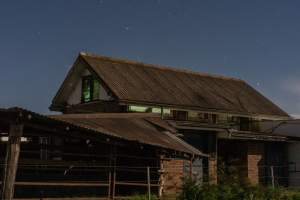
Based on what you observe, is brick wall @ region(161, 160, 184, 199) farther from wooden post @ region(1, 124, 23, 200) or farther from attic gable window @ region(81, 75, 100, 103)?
wooden post @ region(1, 124, 23, 200)

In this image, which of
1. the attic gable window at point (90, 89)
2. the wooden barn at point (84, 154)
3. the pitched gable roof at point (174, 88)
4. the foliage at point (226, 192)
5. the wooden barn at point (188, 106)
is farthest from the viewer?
the attic gable window at point (90, 89)

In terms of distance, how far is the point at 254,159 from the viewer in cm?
3030

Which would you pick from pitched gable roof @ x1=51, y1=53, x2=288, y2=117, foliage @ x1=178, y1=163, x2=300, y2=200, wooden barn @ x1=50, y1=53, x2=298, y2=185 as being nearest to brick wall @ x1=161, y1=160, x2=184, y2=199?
wooden barn @ x1=50, y1=53, x2=298, y2=185

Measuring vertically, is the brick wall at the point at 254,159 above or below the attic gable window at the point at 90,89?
below

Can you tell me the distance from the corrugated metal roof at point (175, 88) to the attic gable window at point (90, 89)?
839 millimetres

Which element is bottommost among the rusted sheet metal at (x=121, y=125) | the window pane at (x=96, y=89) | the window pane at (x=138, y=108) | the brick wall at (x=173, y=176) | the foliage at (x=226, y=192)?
the foliage at (x=226, y=192)

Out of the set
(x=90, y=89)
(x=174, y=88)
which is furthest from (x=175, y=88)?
(x=90, y=89)

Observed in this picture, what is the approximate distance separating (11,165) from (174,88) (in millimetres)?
17647

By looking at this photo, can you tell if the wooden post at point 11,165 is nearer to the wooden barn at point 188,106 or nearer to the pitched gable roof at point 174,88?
the wooden barn at point 188,106

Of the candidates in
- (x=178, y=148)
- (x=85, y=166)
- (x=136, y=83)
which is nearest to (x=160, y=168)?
(x=178, y=148)

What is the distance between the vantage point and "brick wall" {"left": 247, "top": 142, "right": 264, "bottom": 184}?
2990cm

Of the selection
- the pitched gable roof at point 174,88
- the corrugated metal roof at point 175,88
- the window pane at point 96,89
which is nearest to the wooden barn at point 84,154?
the pitched gable roof at point 174,88

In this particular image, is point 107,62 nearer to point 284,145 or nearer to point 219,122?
point 219,122

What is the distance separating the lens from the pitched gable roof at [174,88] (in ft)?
97.0
